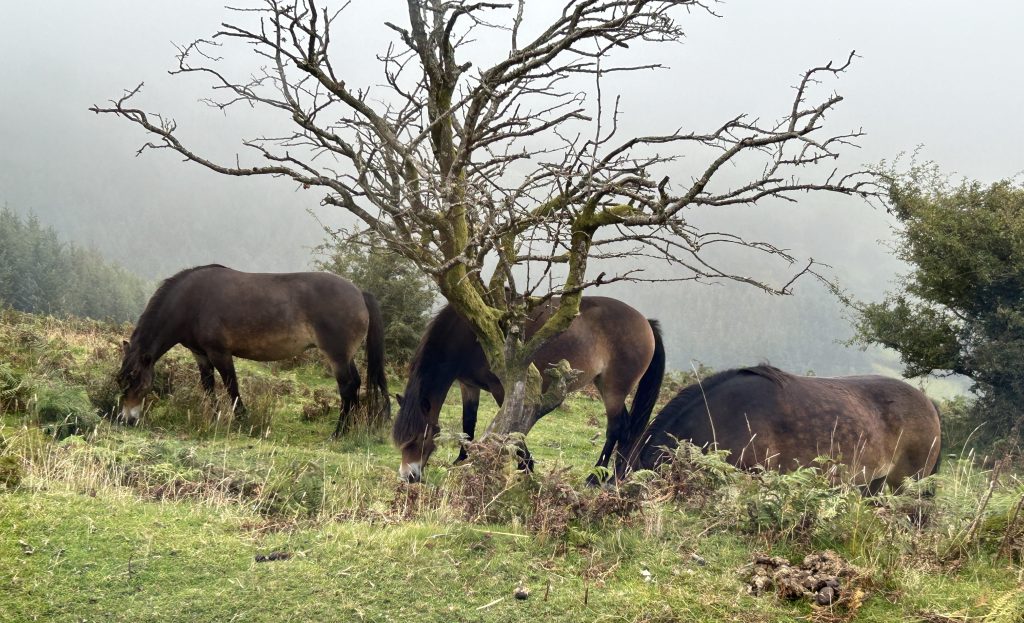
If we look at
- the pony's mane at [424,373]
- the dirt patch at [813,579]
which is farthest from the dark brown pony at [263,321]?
Result: the dirt patch at [813,579]

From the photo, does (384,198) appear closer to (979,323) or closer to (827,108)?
(827,108)

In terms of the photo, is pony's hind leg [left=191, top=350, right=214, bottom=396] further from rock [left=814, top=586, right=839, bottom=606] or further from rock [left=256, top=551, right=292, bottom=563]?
rock [left=814, top=586, right=839, bottom=606]

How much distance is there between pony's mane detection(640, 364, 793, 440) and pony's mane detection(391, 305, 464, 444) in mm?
2855

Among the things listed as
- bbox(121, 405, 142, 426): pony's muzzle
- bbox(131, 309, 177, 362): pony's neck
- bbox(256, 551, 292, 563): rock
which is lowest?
bbox(121, 405, 142, 426): pony's muzzle

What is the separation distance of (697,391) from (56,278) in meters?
84.9

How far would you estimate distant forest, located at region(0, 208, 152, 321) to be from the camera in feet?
225

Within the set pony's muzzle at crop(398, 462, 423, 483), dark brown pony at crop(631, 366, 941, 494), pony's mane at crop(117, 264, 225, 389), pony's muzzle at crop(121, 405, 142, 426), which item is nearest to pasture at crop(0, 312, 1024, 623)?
dark brown pony at crop(631, 366, 941, 494)

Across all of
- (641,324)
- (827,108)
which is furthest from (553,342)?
(827,108)

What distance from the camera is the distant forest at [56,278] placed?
6844cm

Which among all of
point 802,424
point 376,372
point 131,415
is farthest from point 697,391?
point 131,415

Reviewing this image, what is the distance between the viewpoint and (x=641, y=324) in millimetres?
10078

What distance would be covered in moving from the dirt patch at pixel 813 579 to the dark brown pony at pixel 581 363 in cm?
481

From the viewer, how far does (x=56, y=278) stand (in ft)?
244

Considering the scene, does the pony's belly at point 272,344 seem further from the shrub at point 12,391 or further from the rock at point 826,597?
the rock at point 826,597
